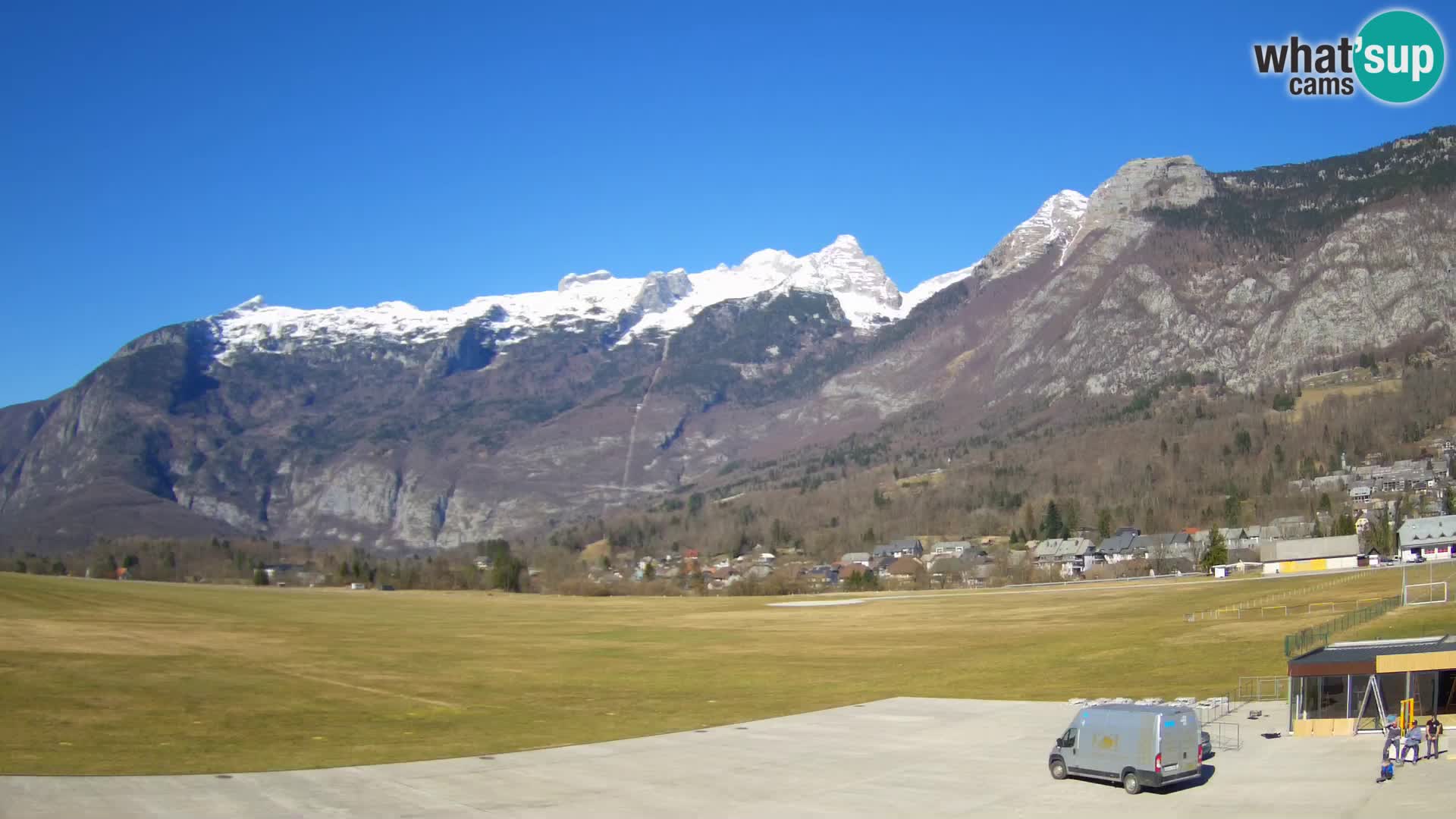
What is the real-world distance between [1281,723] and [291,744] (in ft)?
113

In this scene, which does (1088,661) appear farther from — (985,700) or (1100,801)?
(1100,801)

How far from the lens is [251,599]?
438ft

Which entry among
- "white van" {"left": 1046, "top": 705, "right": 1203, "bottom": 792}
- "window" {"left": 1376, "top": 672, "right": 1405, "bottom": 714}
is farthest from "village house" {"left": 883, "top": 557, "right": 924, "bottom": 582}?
"white van" {"left": 1046, "top": 705, "right": 1203, "bottom": 792}

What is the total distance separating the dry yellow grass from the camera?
4219 cm

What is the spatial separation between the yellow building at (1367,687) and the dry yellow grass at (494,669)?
30.7 ft

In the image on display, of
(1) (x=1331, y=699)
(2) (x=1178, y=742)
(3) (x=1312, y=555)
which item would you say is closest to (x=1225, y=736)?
(1) (x=1331, y=699)

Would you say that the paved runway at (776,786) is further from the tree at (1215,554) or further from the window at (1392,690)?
the tree at (1215,554)

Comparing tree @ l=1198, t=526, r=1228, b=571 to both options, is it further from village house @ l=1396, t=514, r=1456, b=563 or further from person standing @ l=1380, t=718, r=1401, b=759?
person standing @ l=1380, t=718, r=1401, b=759

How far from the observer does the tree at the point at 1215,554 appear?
145 meters

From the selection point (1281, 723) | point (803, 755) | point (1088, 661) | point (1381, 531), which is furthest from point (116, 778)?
point (1381, 531)

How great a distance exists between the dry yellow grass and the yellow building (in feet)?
30.7

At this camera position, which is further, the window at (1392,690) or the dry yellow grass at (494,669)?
the dry yellow grass at (494,669)

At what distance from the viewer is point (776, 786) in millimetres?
35625

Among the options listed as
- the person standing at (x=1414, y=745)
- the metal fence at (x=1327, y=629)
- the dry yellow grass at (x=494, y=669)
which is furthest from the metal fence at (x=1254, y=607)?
the person standing at (x=1414, y=745)
